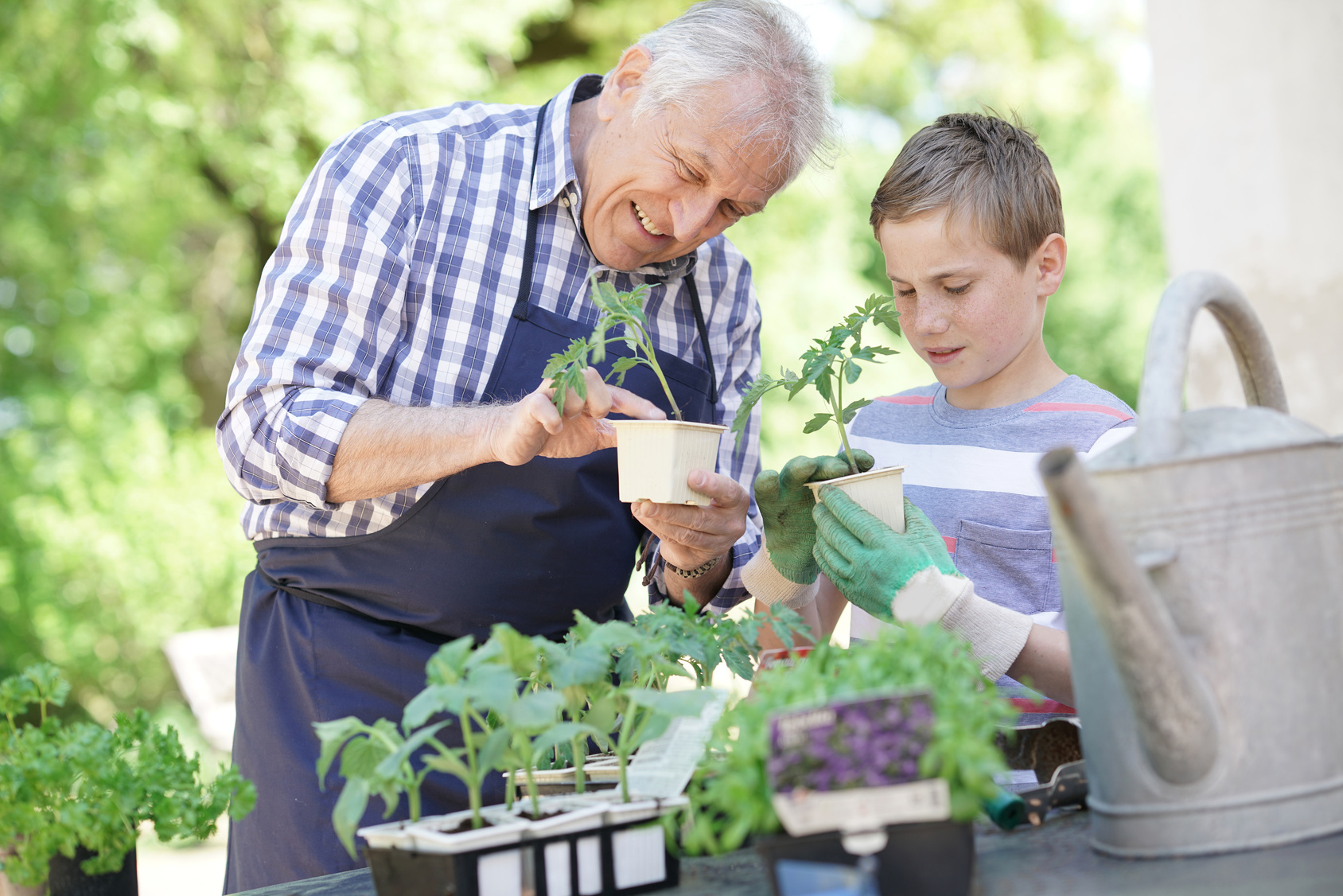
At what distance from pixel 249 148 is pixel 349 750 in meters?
6.28

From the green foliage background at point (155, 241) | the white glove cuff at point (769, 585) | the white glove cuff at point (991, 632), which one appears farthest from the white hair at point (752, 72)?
the green foliage background at point (155, 241)

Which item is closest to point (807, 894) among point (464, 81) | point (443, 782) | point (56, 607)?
point (443, 782)

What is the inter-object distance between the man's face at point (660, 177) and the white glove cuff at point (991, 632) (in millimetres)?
776

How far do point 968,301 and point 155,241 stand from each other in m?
6.05

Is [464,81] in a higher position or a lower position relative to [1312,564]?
higher

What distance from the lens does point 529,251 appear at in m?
1.83

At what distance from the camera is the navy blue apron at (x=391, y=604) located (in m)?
1.71

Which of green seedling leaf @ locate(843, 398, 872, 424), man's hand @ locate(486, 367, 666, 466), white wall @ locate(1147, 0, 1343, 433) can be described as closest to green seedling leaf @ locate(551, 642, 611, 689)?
man's hand @ locate(486, 367, 666, 466)

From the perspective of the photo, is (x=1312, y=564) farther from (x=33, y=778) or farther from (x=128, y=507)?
(x=128, y=507)

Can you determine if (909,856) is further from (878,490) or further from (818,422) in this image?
(818,422)

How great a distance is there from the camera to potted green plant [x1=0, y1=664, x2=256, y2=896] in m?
1.03

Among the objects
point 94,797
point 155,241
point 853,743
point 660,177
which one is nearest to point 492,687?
point 853,743

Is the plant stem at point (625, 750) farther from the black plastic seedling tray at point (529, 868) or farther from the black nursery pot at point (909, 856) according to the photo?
the black nursery pot at point (909, 856)

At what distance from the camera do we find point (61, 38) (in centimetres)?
604
